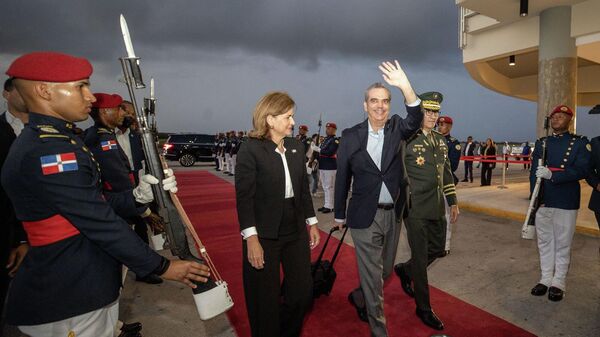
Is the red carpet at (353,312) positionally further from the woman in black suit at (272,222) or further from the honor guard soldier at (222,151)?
the honor guard soldier at (222,151)

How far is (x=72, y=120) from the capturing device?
5.28 ft

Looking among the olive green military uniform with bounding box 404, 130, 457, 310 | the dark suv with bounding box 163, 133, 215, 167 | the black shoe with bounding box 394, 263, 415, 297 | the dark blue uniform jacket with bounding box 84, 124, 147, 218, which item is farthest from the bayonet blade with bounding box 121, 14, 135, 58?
the dark suv with bounding box 163, 133, 215, 167

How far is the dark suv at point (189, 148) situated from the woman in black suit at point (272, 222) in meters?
21.1

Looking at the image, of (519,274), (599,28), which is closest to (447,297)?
(519,274)

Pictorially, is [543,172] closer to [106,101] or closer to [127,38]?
[127,38]

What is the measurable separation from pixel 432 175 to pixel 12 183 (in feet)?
10.4

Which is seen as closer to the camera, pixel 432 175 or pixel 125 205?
pixel 125 205

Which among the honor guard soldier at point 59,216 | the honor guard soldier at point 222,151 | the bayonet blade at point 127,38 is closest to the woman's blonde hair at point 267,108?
the bayonet blade at point 127,38

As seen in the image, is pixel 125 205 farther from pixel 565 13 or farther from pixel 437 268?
pixel 565 13

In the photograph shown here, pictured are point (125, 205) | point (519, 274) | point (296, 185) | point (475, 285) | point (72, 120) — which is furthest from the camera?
point (519, 274)

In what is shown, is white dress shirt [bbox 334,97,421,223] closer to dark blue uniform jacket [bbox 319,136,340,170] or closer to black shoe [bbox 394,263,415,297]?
black shoe [bbox 394,263,415,297]

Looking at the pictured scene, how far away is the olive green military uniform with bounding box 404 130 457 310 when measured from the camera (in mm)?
3203

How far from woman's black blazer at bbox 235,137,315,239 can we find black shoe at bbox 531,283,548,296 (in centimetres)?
303

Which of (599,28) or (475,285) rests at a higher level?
(599,28)
